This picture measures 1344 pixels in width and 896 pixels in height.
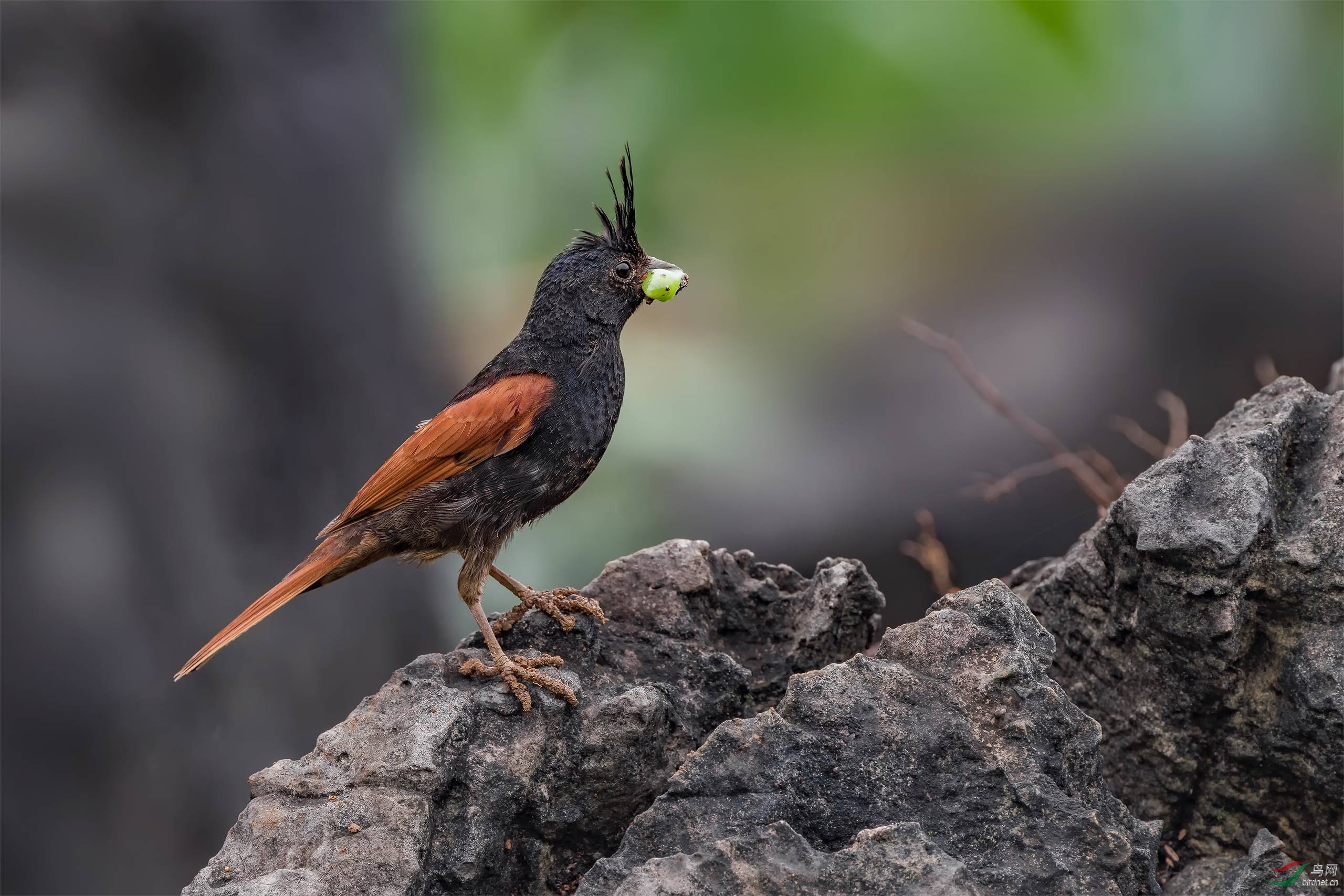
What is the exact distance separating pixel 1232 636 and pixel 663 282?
1.96 m

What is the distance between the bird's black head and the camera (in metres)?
3.59

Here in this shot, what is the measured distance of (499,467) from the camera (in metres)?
3.41

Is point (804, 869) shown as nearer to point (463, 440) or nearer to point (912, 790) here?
point (912, 790)

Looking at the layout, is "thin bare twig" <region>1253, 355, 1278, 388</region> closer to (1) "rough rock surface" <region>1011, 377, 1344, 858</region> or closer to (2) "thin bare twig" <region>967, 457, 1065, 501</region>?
(2) "thin bare twig" <region>967, 457, 1065, 501</region>

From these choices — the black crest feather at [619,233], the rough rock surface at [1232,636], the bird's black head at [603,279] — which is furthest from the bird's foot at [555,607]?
the rough rock surface at [1232,636]

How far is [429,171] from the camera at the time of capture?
6844 mm

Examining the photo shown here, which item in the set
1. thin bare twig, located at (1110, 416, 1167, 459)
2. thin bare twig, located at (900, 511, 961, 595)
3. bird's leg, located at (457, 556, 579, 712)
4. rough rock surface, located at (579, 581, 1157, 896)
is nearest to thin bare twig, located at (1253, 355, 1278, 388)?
thin bare twig, located at (1110, 416, 1167, 459)

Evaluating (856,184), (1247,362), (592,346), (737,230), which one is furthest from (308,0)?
(1247,362)

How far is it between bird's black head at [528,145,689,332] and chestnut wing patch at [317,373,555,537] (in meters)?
0.26

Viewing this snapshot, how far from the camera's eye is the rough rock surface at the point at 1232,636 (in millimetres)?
2746

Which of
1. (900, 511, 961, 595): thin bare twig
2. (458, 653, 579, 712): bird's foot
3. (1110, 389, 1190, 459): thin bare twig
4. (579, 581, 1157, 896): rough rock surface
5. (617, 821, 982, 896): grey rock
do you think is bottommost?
(617, 821, 982, 896): grey rock

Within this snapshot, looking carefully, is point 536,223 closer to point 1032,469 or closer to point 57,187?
point 57,187

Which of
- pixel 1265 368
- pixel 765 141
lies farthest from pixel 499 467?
pixel 1265 368

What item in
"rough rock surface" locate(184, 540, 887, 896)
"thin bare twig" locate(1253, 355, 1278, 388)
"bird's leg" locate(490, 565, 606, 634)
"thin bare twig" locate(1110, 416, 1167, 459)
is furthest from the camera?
"thin bare twig" locate(1253, 355, 1278, 388)
